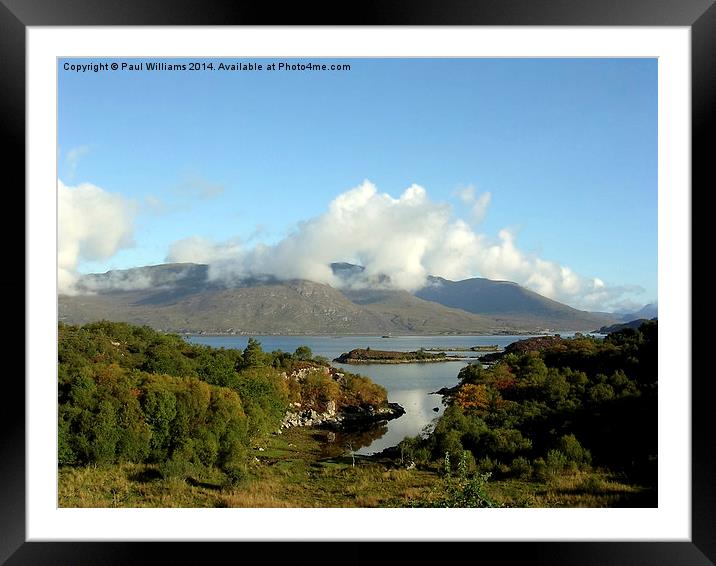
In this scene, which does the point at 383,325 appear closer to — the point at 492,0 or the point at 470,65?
the point at 470,65

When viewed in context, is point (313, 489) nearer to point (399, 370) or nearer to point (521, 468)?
point (399, 370)

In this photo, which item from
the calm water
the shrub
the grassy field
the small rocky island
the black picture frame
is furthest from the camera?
the small rocky island

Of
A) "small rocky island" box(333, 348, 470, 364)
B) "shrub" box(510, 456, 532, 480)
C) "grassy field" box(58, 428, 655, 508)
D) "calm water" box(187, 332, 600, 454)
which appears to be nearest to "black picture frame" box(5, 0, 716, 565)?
"grassy field" box(58, 428, 655, 508)

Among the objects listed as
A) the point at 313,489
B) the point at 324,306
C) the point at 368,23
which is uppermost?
the point at 368,23

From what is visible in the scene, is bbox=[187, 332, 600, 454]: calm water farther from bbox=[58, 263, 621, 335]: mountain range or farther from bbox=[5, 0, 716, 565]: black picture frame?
bbox=[5, 0, 716, 565]: black picture frame

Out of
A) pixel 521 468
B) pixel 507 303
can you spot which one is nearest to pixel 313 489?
pixel 521 468

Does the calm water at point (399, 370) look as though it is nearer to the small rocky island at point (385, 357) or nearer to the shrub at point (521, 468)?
the small rocky island at point (385, 357)

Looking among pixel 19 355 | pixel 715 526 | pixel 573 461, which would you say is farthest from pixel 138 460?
pixel 715 526
